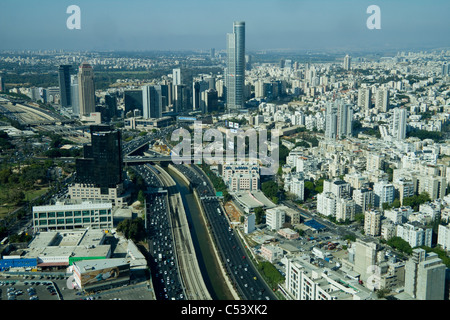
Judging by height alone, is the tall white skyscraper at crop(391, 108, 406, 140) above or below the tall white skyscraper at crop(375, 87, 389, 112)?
below

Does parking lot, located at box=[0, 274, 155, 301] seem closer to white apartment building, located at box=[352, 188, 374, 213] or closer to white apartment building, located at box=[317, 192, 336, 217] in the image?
white apartment building, located at box=[317, 192, 336, 217]

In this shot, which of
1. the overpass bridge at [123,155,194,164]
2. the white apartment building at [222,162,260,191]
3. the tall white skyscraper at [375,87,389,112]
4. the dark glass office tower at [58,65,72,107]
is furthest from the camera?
the dark glass office tower at [58,65,72,107]

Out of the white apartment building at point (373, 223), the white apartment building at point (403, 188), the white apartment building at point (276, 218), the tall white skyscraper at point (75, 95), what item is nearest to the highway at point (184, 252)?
the white apartment building at point (276, 218)

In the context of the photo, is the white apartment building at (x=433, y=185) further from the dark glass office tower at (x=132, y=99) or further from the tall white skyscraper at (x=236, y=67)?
the dark glass office tower at (x=132, y=99)

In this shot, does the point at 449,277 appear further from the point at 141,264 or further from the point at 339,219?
the point at 141,264

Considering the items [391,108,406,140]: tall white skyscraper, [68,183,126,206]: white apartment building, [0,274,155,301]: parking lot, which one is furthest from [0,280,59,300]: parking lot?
[391,108,406,140]: tall white skyscraper
